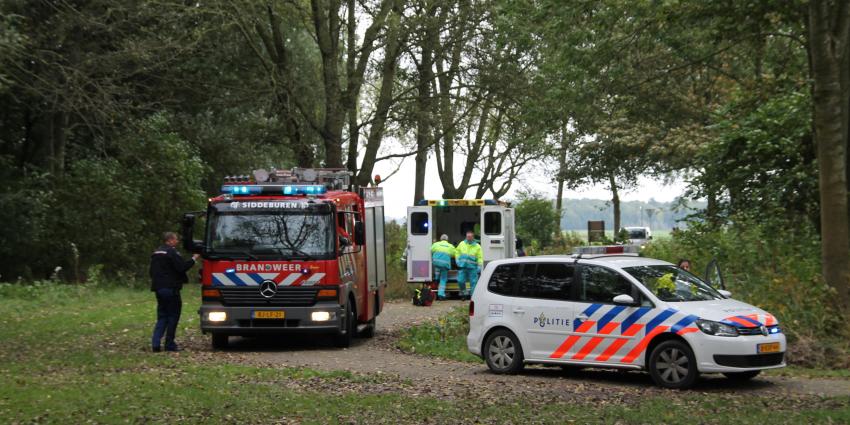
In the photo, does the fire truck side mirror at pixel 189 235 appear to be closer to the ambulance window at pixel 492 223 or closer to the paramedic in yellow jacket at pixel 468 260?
the paramedic in yellow jacket at pixel 468 260

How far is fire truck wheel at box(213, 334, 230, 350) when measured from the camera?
18.4 metres

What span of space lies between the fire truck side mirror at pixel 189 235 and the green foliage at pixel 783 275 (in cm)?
860

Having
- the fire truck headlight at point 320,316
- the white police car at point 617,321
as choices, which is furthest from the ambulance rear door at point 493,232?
the white police car at point 617,321

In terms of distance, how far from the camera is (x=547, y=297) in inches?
581

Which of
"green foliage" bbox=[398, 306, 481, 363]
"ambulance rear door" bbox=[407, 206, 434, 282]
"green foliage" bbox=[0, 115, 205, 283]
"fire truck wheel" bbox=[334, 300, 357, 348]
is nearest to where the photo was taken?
"green foliage" bbox=[398, 306, 481, 363]

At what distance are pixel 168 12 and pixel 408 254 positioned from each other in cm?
900

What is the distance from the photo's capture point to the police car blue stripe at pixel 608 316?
45.6 feet

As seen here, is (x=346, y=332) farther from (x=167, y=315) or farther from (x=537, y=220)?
(x=537, y=220)

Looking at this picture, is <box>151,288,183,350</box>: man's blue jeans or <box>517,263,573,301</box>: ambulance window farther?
<box>151,288,183,350</box>: man's blue jeans

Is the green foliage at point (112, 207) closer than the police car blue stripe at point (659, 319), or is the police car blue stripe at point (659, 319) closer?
the police car blue stripe at point (659, 319)

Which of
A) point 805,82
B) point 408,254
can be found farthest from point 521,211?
point 805,82

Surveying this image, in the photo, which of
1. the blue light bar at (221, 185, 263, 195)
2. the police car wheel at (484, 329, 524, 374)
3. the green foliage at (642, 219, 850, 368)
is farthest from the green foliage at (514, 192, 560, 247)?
the police car wheel at (484, 329, 524, 374)

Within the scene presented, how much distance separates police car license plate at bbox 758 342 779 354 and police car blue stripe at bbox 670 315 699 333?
2.61 feet

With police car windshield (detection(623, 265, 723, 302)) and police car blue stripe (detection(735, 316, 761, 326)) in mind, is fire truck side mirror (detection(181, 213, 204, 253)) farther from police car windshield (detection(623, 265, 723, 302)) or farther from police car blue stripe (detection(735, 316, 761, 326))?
police car blue stripe (detection(735, 316, 761, 326))
